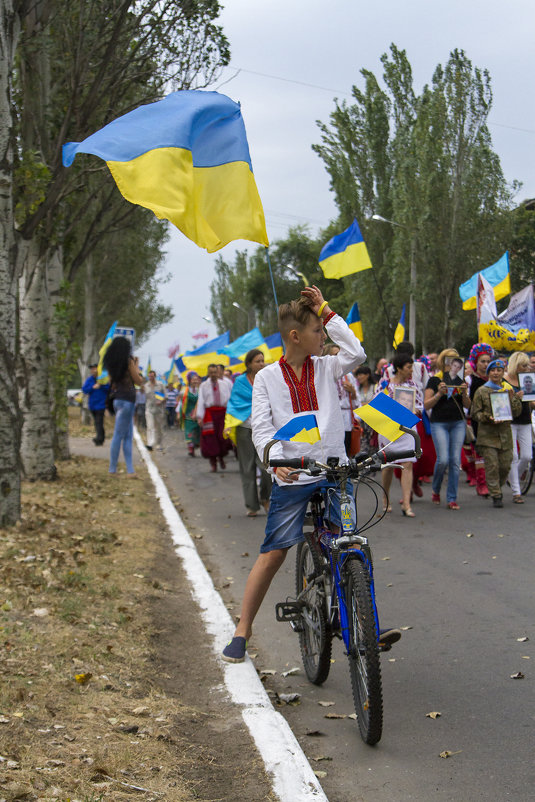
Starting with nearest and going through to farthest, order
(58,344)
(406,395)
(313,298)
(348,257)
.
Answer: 1. (313,298)
2. (406,395)
3. (58,344)
4. (348,257)

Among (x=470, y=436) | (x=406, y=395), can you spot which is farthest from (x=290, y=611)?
Answer: (x=470, y=436)

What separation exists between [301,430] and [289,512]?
0.57 meters

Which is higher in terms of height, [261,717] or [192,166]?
[192,166]

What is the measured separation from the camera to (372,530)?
402 inches

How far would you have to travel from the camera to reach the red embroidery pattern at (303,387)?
15.9ft

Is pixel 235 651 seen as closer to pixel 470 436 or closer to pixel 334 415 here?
pixel 334 415

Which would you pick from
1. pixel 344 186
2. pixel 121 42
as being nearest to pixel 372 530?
pixel 121 42

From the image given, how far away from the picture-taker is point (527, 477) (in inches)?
520

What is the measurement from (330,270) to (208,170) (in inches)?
357

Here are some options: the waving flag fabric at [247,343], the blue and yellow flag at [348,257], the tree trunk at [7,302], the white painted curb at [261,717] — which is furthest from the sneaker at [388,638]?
the waving flag fabric at [247,343]

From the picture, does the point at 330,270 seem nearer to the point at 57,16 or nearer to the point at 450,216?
the point at 57,16

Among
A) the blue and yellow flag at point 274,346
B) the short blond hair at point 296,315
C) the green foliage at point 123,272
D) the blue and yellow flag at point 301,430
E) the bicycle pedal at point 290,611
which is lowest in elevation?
the bicycle pedal at point 290,611

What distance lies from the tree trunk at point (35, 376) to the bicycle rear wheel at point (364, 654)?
9497 mm

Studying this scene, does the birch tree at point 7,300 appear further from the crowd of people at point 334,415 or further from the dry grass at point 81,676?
the crowd of people at point 334,415
